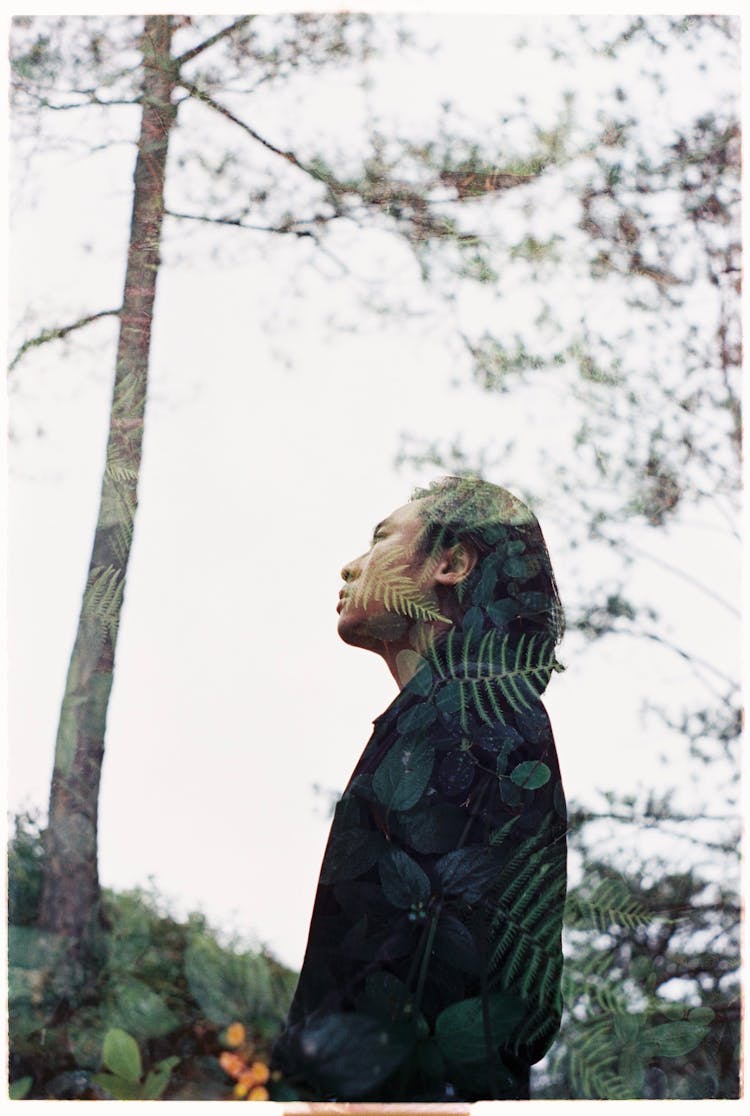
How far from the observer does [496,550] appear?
1141 millimetres

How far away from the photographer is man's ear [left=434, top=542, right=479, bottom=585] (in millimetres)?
1130

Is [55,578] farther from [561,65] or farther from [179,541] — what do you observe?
[561,65]

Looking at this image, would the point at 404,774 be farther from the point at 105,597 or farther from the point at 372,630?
the point at 105,597

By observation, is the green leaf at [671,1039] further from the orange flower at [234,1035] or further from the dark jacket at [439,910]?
the orange flower at [234,1035]

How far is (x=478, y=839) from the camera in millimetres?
1037

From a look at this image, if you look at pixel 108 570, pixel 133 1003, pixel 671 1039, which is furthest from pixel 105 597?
pixel 671 1039

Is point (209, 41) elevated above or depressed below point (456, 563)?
above

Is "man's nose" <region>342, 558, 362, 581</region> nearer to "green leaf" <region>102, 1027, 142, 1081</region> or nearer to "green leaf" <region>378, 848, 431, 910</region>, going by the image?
"green leaf" <region>378, 848, 431, 910</region>

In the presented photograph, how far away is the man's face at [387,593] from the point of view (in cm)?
112

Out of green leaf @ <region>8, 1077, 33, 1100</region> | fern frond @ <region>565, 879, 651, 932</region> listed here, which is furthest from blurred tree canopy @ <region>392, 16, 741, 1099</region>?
green leaf @ <region>8, 1077, 33, 1100</region>

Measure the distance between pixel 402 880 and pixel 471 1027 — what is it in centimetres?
12

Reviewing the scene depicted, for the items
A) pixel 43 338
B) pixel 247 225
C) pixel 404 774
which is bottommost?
pixel 404 774

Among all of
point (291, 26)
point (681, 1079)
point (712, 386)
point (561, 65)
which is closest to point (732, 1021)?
point (681, 1079)

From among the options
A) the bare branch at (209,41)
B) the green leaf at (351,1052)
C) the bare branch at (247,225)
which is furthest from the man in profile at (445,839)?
the bare branch at (209,41)
